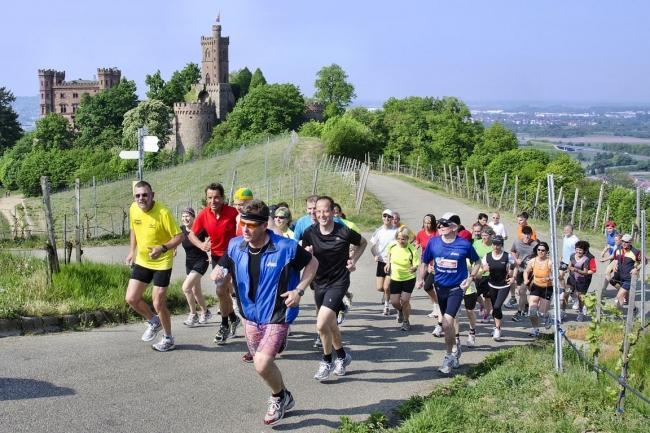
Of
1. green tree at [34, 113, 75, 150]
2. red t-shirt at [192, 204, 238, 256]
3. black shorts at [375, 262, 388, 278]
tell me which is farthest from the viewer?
green tree at [34, 113, 75, 150]

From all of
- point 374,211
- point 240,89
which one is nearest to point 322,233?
point 374,211

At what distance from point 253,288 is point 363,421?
5.08 feet

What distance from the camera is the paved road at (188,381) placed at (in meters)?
6.50

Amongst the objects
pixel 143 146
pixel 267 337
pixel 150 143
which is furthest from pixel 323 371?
pixel 143 146

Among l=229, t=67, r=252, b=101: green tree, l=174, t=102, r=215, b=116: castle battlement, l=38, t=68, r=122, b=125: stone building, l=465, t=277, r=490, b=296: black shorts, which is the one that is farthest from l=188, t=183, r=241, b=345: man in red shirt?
l=38, t=68, r=122, b=125: stone building

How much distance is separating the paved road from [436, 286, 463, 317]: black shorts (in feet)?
2.40

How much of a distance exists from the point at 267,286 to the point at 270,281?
0.18ft

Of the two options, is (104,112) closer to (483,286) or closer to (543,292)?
(483,286)

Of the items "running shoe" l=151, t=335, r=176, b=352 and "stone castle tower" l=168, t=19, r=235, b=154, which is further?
"stone castle tower" l=168, t=19, r=235, b=154

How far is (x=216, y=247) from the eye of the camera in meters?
9.56

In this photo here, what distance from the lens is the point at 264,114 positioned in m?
104

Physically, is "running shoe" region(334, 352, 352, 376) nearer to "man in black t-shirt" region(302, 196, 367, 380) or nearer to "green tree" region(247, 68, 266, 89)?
"man in black t-shirt" region(302, 196, 367, 380)

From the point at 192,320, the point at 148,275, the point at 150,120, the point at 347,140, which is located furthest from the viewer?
the point at 150,120

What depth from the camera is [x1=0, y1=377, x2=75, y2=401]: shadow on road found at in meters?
6.88
